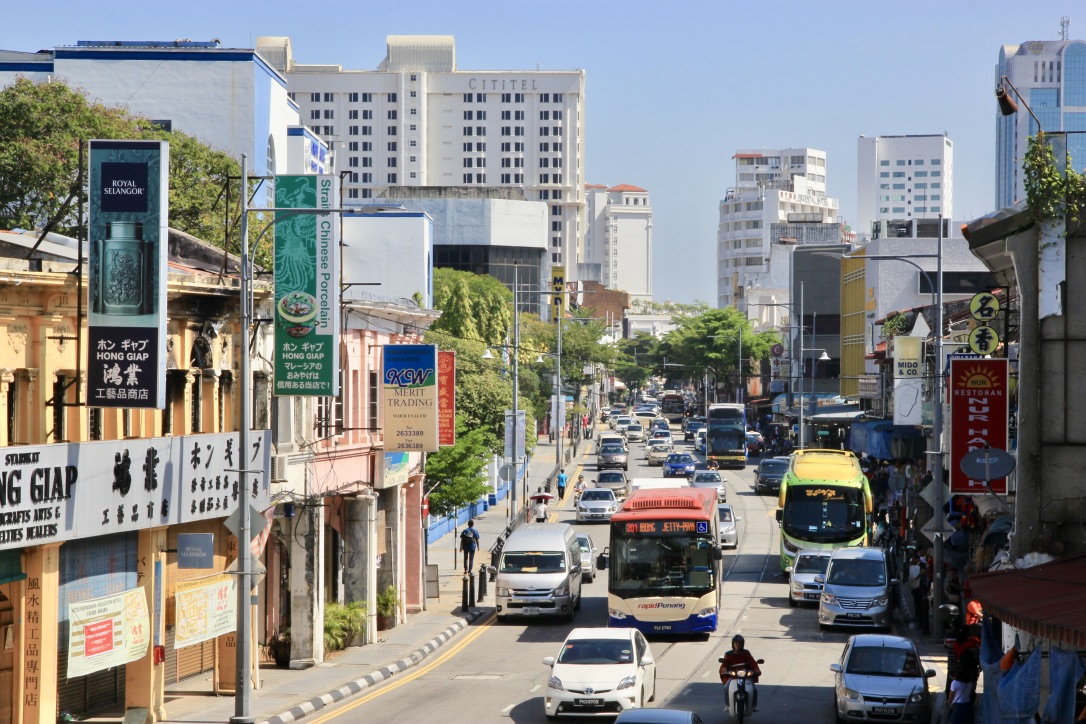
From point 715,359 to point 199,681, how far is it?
102 metres

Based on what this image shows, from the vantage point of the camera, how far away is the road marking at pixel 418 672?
23938mm

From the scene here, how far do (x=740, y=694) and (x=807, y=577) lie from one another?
15167 mm

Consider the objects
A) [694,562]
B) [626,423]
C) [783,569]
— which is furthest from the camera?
[626,423]

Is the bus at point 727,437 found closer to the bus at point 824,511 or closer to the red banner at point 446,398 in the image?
the bus at point 824,511

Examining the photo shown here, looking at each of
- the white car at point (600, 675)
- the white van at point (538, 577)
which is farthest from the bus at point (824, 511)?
the white car at point (600, 675)

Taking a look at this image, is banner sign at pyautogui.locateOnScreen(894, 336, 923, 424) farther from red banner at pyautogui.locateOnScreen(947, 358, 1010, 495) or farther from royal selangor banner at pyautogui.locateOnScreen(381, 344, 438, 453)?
red banner at pyautogui.locateOnScreen(947, 358, 1010, 495)

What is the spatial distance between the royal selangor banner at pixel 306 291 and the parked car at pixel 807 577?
15810 millimetres

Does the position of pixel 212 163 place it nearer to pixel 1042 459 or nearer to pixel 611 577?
pixel 611 577

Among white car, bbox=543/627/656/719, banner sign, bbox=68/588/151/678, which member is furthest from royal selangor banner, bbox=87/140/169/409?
white car, bbox=543/627/656/719

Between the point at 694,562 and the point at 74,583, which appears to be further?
the point at 694,562

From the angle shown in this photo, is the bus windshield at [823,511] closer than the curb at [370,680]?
No

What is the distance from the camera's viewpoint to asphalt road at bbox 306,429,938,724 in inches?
945

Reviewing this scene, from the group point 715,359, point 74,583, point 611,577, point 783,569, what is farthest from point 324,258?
point 715,359

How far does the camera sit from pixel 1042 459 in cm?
2034
